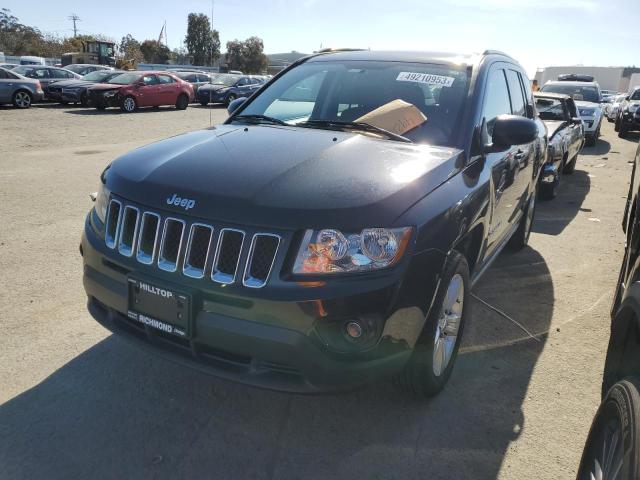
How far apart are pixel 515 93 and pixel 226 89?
22.1 m

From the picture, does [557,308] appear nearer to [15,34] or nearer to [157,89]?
[157,89]

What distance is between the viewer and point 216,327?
2236 millimetres

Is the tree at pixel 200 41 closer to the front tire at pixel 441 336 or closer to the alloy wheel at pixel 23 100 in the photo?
the alloy wheel at pixel 23 100

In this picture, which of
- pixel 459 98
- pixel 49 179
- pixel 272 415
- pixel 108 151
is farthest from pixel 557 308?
pixel 108 151

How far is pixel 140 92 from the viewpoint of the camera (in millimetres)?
20078

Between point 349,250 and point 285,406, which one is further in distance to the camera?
point 285,406

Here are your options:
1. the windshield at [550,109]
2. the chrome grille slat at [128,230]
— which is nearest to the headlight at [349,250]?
the chrome grille slat at [128,230]

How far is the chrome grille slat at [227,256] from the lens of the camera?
87.1 inches

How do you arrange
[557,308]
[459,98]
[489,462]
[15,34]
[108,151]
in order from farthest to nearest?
[15,34] → [108,151] → [557,308] → [459,98] → [489,462]

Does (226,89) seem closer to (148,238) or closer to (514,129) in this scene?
(514,129)

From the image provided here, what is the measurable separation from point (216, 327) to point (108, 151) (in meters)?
9.68

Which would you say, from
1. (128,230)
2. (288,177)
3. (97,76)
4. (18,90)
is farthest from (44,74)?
(288,177)

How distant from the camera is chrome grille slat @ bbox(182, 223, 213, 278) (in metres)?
2.28

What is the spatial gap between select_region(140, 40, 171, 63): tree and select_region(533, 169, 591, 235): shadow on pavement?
81897 mm
